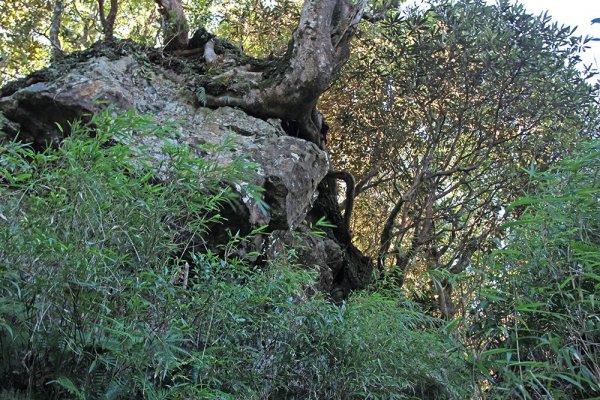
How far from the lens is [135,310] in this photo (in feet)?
6.76

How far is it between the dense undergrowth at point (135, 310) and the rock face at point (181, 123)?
1.22 meters

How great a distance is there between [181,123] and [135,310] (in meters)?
1.87

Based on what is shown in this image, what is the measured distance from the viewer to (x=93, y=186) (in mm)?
2051

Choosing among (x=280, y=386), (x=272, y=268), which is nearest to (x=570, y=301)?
(x=280, y=386)

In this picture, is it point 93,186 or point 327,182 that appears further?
point 327,182

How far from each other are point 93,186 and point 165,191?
306 mm

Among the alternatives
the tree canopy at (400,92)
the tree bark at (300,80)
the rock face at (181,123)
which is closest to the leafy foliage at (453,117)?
the tree canopy at (400,92)

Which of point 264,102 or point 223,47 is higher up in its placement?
point 223,47

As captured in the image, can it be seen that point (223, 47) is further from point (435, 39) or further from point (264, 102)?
point (435, 39)

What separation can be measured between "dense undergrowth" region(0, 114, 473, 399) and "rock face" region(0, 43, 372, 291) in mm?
1217

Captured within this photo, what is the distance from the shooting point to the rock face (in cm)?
408

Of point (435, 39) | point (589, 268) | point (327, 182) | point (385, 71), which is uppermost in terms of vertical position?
point (435, 39)

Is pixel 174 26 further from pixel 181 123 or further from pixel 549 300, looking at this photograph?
pixel 549 300

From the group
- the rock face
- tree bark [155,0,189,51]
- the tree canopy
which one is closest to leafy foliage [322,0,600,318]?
the tree canopy
